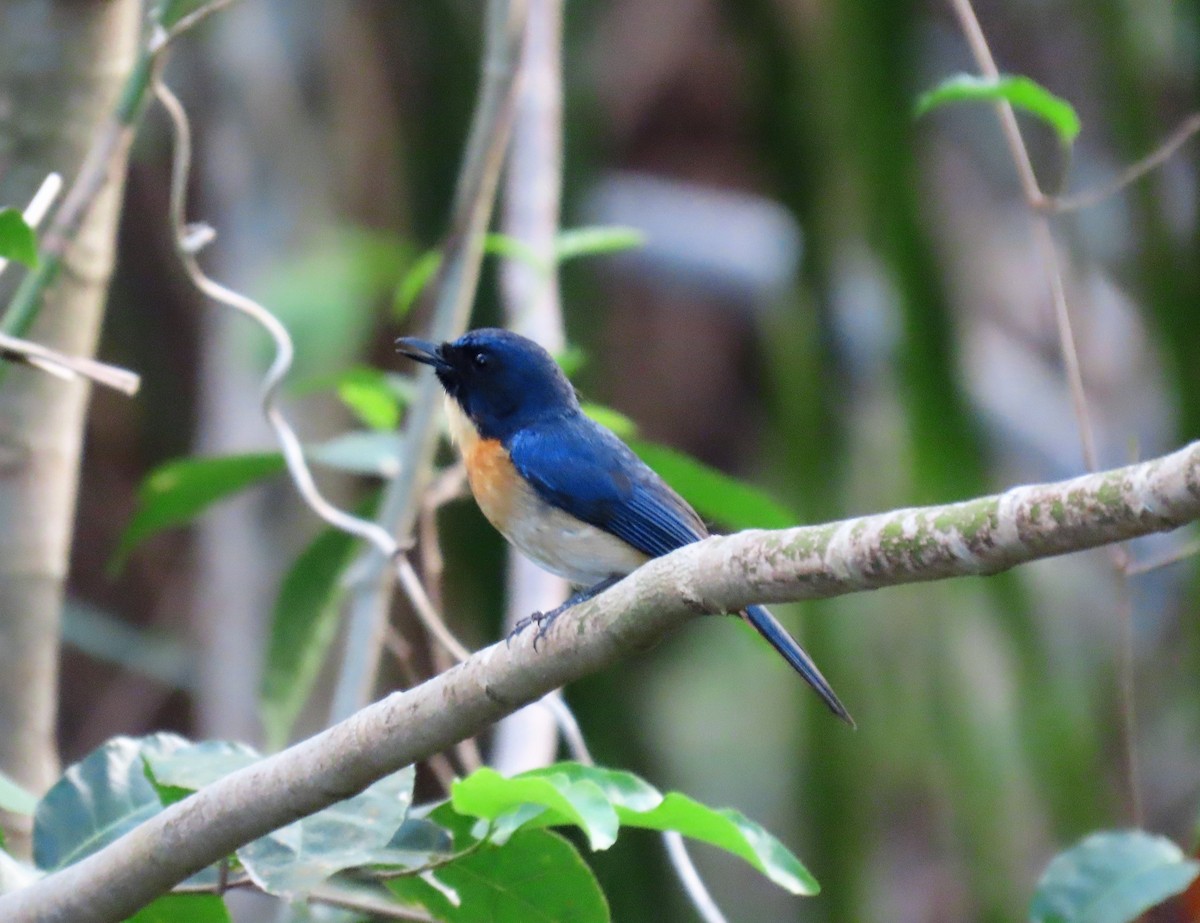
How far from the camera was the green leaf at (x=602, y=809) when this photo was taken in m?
1.45

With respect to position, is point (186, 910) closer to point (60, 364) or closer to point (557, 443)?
point (60, 364)

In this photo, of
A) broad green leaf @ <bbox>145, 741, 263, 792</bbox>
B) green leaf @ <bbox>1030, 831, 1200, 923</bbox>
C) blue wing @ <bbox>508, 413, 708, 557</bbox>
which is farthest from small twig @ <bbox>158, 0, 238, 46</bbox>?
green leaf @ <bbox>1030, 831, 1200, 923</bbox>

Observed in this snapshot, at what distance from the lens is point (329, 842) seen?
1.71m

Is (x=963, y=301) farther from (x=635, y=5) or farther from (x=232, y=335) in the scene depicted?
(x=635, y=5)

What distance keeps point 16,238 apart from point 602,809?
96 cm

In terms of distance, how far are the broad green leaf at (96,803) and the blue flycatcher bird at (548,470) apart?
0.77 metres

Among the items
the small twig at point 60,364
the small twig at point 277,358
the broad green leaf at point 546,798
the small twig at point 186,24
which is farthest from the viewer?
the small twig at point 277,358

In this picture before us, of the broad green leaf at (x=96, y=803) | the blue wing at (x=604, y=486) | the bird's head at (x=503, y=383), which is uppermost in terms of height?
the bird's head at (x=503, y=383)

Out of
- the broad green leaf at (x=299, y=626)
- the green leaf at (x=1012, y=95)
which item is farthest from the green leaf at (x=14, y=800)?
→ the green leaf at (x=1012, y=95)

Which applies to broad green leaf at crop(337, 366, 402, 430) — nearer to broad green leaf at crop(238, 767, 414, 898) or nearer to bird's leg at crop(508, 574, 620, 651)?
bird's leg at crop(508, 574, 620, 651)

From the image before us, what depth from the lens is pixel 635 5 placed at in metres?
7.06

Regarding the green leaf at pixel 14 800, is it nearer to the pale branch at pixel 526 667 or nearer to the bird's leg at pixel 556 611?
the pale branch at pixel 526 667

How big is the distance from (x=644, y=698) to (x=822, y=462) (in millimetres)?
1494

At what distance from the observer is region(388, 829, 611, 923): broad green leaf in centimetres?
169
